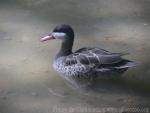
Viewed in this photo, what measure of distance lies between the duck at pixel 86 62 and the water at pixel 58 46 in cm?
12

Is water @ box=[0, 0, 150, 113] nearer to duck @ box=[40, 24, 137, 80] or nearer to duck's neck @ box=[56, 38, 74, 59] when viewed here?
duck @ box=[40, 24, 137, 80]

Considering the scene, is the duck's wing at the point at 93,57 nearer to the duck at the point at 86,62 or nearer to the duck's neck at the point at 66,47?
the duck at the point at 86,62

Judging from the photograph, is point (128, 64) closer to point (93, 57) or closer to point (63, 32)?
point (93, 57)

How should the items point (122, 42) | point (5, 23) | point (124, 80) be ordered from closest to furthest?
point (124, 80) < point (122, 42) < point (5, 23)

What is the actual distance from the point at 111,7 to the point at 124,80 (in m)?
1.73

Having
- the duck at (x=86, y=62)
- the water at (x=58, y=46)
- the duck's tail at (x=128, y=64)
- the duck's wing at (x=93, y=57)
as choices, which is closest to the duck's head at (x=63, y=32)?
the duck at (x=86, y=62)

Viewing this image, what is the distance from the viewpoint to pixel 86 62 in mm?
5000

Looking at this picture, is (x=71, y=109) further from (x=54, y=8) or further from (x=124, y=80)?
(x=54, y=8)

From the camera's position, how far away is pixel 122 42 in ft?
18.8

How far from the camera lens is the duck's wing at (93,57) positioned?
4953mm

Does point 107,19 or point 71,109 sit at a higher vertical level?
point 107,19

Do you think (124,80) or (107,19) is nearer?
(124,80)

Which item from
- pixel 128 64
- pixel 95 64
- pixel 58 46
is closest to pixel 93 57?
pixel 95 64

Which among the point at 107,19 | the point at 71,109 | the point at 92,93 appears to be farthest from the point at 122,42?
the point at 71,109
